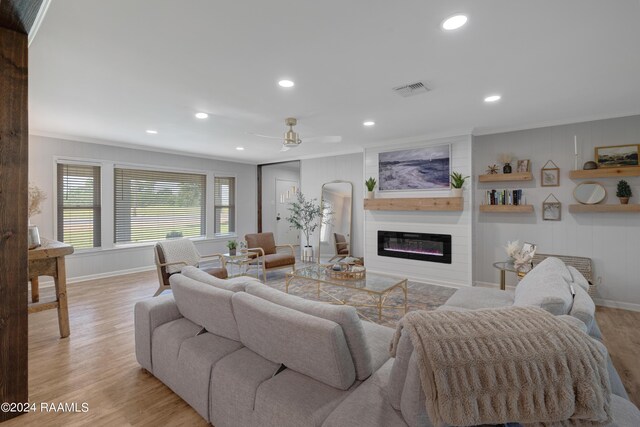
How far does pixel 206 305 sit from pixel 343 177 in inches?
195

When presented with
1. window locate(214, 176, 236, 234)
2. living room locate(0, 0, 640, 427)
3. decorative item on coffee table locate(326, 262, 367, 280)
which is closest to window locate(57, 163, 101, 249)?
living room locate(0, 0, 640, 427)

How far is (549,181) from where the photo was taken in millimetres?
4305

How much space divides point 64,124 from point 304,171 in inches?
173

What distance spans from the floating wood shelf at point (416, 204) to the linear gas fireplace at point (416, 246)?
18.4 inches

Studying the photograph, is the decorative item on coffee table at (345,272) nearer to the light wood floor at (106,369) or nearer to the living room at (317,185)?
the living room at (317,185)

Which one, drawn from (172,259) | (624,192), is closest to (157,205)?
(172,259)

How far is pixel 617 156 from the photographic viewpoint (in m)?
3.87

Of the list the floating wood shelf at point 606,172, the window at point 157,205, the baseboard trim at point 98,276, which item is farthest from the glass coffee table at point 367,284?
the window at point 157,205

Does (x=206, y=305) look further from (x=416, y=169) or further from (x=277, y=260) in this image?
(x=416, y=169)

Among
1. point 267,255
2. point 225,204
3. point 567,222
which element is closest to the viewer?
point 567,222

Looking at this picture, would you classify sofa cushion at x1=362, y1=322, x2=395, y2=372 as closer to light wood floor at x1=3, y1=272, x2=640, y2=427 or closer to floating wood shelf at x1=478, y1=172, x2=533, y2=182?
light wood floor at x1=3, y1=272, x2=640, y2=427

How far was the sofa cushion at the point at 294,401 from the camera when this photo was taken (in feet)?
4.29

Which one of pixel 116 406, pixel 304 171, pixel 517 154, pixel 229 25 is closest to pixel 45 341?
pixel 116 406

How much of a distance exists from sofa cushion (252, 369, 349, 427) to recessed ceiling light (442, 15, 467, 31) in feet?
7.16
